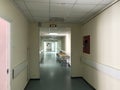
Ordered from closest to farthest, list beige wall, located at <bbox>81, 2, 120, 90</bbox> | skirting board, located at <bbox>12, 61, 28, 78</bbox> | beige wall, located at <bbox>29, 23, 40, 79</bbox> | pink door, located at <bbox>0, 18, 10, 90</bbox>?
pink door, located at <bbox>0, 18, 10, 90</bbox> → beige wall, located at <bbox>81, 2, 120, 90</bbox> → skirting board, located at <bbox>12, 61, 28, 78</bbox> → beige wall, located at <bbox>29, 23, 40, 79</bbox>

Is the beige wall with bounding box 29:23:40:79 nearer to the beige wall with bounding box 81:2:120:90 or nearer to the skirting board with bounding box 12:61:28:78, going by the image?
the skirting board with bounding box 12:61:28:78

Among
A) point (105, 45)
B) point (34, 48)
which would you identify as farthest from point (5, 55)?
point (34, 48)

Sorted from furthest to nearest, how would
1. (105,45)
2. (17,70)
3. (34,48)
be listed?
(34,48), (105,45), (17,70)

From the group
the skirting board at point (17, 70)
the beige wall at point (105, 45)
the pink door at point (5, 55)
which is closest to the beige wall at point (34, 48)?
the skirting board at point (17, 70)

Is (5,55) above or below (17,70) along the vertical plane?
above

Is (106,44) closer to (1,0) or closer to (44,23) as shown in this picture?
(1,0)

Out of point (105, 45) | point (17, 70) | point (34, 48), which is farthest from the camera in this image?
point (34, 48)

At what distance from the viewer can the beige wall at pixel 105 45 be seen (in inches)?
148

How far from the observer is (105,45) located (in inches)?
Result: 176

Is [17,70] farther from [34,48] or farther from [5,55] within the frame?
[34,48]

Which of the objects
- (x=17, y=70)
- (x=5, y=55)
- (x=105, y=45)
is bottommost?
(x=17, y=70)

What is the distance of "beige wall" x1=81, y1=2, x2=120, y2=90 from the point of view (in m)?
3.75

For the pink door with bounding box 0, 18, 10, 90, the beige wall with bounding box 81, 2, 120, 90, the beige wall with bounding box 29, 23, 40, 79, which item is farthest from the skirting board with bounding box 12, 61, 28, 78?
the beige wall with bounding box 81, 2, 120, 90

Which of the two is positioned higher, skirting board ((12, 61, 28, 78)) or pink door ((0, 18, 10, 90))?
pink door ((0, 18, 10, 90))
